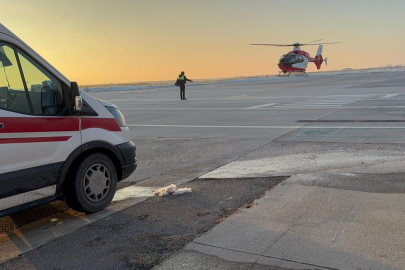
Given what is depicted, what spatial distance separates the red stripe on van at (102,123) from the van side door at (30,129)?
14 centimetres

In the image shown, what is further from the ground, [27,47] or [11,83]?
[27,47]

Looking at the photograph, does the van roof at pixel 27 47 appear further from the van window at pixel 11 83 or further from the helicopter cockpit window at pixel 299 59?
the helicopter cockpit window at pixel 299 59

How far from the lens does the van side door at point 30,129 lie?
4414mm

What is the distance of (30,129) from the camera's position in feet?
15.0

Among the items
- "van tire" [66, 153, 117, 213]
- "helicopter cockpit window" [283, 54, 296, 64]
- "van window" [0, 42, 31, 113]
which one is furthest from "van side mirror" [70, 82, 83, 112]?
"helicopter cockpit window" [283, 54, 296, 64]

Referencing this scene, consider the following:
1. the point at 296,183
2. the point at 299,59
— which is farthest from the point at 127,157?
the point at 299,59

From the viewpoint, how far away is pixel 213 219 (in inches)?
194

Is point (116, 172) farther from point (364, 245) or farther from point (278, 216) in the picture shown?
point (364, 245)

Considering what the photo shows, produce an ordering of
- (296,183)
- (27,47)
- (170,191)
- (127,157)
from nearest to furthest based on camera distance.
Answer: (27,47)
(127,157)
(170,191)
(296,183)

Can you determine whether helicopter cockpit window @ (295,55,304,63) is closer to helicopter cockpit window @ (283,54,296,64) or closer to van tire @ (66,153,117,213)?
helicopter cockpit window @ (283,54,296,64)

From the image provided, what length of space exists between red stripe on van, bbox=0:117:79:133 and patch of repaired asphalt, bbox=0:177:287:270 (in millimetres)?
1150

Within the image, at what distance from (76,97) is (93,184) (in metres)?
1.08

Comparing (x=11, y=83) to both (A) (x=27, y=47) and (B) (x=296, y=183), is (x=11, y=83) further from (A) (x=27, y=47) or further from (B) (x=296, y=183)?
(B) (x=296, y=183)

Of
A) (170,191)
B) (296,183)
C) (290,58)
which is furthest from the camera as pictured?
(290,58)
